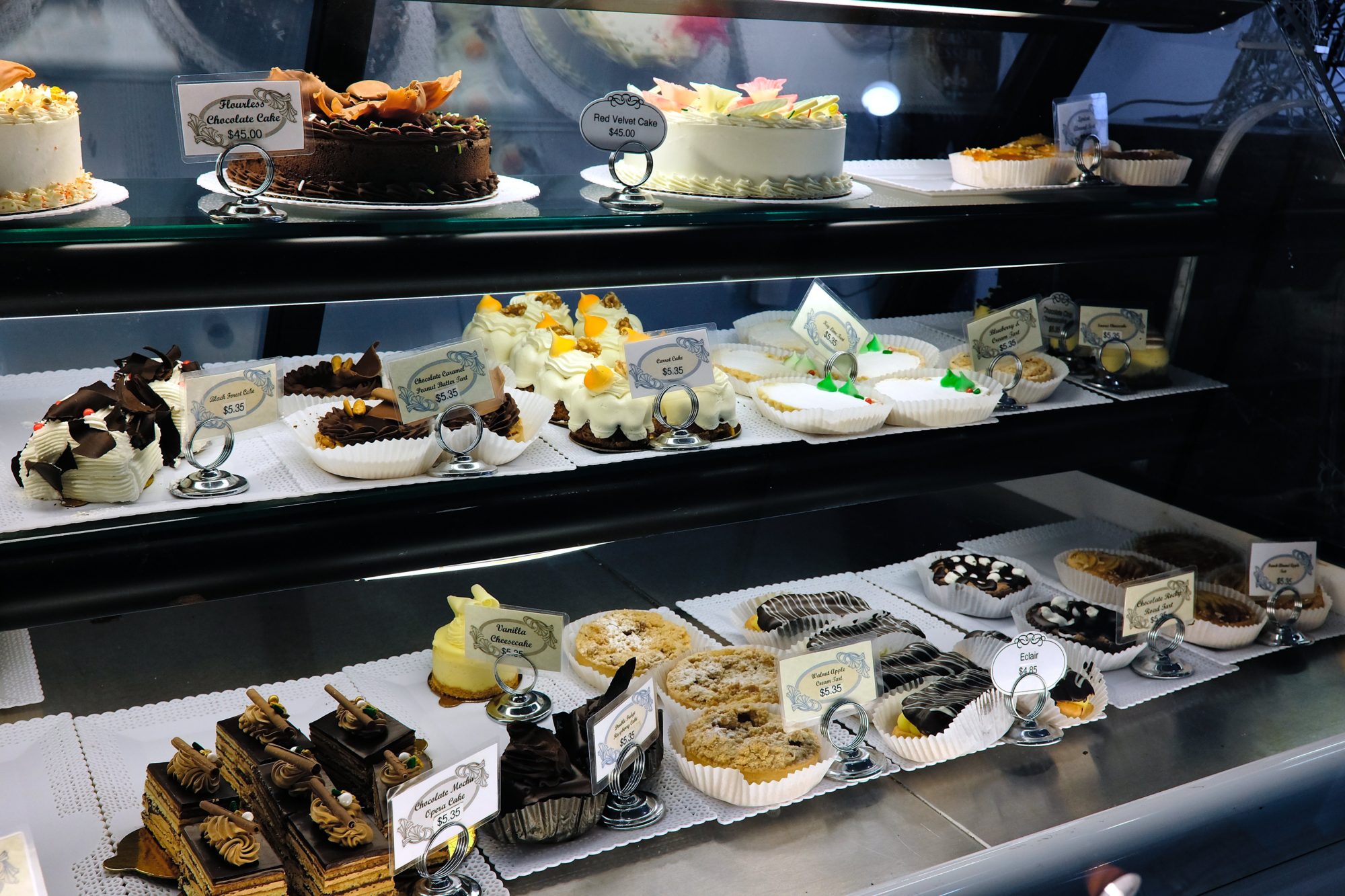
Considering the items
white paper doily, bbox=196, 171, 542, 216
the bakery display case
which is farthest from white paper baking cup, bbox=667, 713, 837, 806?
white paper doily, bbox=196, 171, 542, 216

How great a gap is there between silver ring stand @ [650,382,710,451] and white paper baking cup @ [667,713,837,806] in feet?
1.84

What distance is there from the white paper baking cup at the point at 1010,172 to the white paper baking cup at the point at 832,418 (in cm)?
53

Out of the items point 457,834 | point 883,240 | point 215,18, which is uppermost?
point 215,18

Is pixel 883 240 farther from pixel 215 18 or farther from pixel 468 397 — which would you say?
pixel 215 18

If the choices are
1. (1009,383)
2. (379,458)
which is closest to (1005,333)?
(1009,383)

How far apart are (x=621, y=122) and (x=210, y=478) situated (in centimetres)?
85

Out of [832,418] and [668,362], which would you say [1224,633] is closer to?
[832,418]

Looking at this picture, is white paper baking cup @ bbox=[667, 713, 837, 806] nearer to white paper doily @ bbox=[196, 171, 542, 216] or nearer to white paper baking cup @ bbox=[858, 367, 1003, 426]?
white paper baking cup @ bbox=[858, 367, 1003, 426]

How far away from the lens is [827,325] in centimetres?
271

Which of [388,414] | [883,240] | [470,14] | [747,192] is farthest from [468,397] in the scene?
[470,14]

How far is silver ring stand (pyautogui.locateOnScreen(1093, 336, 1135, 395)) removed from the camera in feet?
8.92

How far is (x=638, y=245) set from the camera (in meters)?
1.76

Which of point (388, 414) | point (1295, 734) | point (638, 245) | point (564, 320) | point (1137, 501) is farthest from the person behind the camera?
point (1137, 501)

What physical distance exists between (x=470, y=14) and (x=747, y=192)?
889mm
